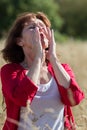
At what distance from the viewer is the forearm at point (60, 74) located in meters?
4.63

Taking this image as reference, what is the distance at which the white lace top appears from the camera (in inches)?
181

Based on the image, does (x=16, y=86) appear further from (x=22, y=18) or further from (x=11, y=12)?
(x=11, y=12)

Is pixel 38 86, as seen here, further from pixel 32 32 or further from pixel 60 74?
pixel 32 32

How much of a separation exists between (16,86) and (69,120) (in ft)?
1.77

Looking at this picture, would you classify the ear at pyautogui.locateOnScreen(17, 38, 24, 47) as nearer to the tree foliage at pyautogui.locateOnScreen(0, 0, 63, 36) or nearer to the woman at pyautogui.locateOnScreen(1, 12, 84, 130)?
the woman at pyautogui.locateOnScreen(1, 12, 84, 130)

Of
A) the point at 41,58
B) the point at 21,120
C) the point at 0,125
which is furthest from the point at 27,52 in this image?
the point at 0,125

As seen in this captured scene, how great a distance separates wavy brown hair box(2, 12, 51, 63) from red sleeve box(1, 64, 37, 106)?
25 cm

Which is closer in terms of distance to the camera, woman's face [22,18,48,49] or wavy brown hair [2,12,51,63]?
woman's face [22,18,48,49]

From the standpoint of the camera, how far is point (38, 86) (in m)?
4.66

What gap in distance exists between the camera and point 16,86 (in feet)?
14.9

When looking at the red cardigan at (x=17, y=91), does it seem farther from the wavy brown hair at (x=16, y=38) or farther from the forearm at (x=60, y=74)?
the wavy brown hair at (x=16, y=38)

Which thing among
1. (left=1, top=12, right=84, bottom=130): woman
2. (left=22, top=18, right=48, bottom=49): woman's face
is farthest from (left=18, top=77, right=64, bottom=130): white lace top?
(left=22, top=18, right=48, bottom=49): woman's face

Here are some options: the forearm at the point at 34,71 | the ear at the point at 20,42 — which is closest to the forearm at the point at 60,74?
the forearm at the point at 34,71

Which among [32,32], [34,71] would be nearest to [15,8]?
[32,32]
